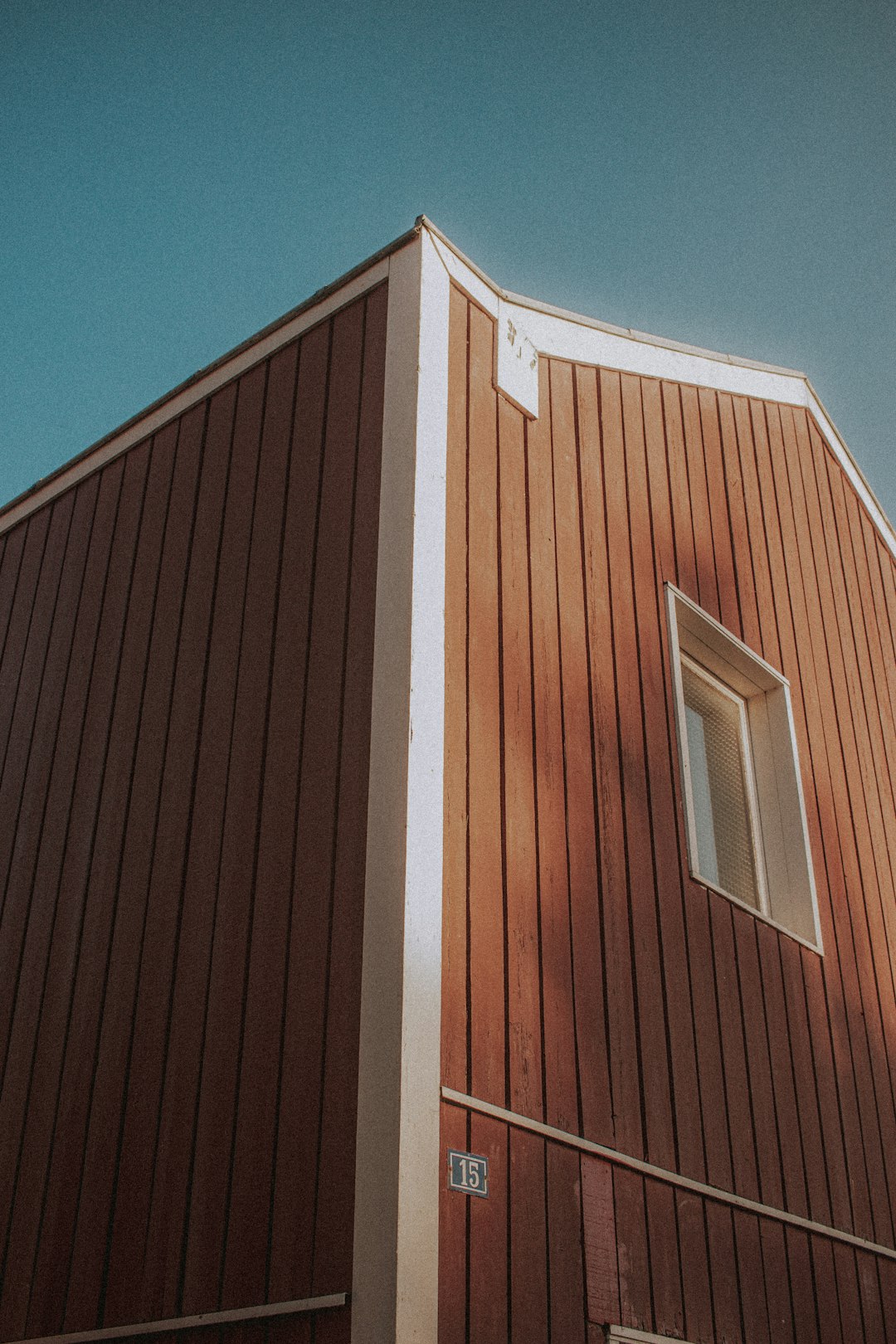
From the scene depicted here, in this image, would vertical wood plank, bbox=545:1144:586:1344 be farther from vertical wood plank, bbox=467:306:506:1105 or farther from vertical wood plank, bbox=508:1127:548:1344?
vertical wood plank, bbox=467:306:506:1105

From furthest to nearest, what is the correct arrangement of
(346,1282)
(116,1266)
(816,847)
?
1. (816,847)
2. (116,1266)
3. (346,1282)

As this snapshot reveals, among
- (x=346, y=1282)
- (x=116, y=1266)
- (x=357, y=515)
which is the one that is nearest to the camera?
(x=346, y=1282)

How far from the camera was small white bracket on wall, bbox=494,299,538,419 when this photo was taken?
4.91 metres

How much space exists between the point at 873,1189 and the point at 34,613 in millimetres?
4304

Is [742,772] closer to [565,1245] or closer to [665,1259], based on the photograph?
[665,1259]

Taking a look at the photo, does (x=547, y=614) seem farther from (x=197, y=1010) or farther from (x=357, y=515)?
(x=197, y=1010)

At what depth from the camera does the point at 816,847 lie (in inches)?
223

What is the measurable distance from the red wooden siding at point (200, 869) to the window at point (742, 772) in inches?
63.3

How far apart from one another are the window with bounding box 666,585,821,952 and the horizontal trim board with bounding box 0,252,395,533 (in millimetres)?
1715

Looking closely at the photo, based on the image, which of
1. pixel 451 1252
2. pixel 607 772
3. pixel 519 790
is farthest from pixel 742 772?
pixel 451 1252

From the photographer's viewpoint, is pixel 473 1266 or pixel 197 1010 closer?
pixel 473 1266

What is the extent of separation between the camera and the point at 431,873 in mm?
3557

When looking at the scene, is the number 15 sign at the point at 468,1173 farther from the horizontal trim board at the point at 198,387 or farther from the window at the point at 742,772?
the horizontal trim board at the point at 198,387

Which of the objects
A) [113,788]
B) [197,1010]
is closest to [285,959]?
[197,1010]
